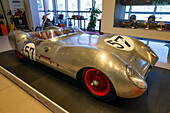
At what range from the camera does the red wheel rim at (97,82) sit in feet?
4.16

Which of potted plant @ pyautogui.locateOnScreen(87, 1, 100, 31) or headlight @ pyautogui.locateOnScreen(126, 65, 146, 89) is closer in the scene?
headlight @ pyautogui.locateOnScreen(126, 65, 146, 89)

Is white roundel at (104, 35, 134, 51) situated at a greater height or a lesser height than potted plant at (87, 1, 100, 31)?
lesser

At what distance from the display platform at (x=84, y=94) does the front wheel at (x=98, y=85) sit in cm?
10

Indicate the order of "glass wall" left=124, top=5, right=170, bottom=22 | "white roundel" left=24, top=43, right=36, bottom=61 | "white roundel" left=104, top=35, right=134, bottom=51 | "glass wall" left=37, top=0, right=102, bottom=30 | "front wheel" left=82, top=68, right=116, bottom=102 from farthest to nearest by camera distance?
1. "glass wall" left=37, top=0, right=102, bottom=30
2. "glass wall" left=124, top=5, right=170, bottom=22
3. "white roundel" left=24, top=43, right=36, bottom=61
4. "white roundel" left=104, top=35, right=134, bottom=51
5. "front wheel" left=82, top=68, right=116, bottom=102

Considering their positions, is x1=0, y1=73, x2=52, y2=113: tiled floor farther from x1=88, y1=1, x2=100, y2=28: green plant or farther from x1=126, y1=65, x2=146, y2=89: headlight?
x1=88, y1=1, x2=100, y2=28: green plant

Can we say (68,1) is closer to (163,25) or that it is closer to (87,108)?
(163,25)

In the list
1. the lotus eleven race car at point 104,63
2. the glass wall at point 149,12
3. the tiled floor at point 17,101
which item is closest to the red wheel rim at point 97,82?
the lotus eleven race car at point 104,63

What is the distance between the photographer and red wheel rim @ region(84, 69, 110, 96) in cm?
127

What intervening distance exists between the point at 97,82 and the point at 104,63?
30 cm

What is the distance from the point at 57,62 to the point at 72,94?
501mm

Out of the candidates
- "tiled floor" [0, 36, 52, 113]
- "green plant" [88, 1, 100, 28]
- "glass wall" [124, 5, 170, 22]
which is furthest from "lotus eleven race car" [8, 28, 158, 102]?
"green plant" [88, 1, 100, 28]

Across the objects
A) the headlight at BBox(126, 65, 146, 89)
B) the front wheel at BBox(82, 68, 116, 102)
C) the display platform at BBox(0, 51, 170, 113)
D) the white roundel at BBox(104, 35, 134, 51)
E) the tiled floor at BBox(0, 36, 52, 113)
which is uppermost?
the white roundel at BBox(104, 35, 134, 51)

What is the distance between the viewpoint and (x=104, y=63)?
3.77 ft

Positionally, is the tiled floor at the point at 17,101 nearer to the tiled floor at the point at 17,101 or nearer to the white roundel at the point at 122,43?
the tiled floor at the point at 17,101
